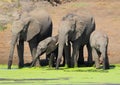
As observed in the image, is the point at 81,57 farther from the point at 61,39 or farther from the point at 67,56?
the point at 61,39

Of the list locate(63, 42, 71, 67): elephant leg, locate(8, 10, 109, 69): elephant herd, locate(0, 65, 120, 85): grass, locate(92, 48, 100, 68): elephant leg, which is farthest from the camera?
locate(63, 42, 71, 67): elephant leg

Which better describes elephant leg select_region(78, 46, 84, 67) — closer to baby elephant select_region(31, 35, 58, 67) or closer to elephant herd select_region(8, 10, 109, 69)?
elephant herd select_region(8, 10, 109, 69)

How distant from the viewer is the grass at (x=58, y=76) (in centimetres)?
1911

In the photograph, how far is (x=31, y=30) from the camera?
82.0ft

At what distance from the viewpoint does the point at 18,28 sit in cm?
2448

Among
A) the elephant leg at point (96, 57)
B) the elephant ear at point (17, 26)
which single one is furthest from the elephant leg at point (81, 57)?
the elephant ear at point (17, 26)

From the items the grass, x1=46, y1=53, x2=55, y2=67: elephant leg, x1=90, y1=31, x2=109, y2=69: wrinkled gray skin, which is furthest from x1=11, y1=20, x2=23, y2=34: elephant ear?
x1=90, y1=31, x2=109, y2=69: wrinkled gray skin

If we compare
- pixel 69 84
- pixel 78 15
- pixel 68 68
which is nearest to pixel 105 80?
pixel 69 84

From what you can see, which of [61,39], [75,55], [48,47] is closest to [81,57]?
[75,55]

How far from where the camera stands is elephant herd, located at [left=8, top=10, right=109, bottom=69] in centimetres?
2420

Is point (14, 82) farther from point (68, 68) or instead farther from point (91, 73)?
point (68, 68)

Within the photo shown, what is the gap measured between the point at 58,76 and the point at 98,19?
41.5 feet

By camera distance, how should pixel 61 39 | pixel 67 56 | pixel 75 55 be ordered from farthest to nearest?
1. pixel 75 55
2. pixel 67 56
3. pixel 61 39

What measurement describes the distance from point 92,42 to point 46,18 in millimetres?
2200
